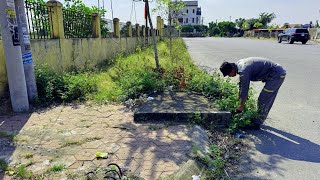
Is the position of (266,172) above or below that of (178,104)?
below

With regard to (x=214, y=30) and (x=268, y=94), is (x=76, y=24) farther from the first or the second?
(x=214, y=30)

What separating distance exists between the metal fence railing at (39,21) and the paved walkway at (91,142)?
8.89 feet

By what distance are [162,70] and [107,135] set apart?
369 centimetres

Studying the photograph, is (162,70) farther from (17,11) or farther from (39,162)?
(39,162)

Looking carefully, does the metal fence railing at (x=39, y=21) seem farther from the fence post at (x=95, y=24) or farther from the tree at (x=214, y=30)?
the tree at (x=214, y=30)

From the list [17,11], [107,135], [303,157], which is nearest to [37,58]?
[17,11]

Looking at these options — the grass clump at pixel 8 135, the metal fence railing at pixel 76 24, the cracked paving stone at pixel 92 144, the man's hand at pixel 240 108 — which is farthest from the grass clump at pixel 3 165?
the metal fence railing at pixel 76 24

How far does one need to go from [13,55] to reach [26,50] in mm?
405

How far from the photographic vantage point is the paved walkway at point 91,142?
2891 mm

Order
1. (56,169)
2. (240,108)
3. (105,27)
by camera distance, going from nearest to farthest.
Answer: (56,169)
(240,108)
(105,27)

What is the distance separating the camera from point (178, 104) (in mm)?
4715

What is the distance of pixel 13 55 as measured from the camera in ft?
14.1

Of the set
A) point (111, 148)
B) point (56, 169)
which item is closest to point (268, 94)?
point (111, 148)

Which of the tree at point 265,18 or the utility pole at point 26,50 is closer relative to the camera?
the utility pole at point 26,50
